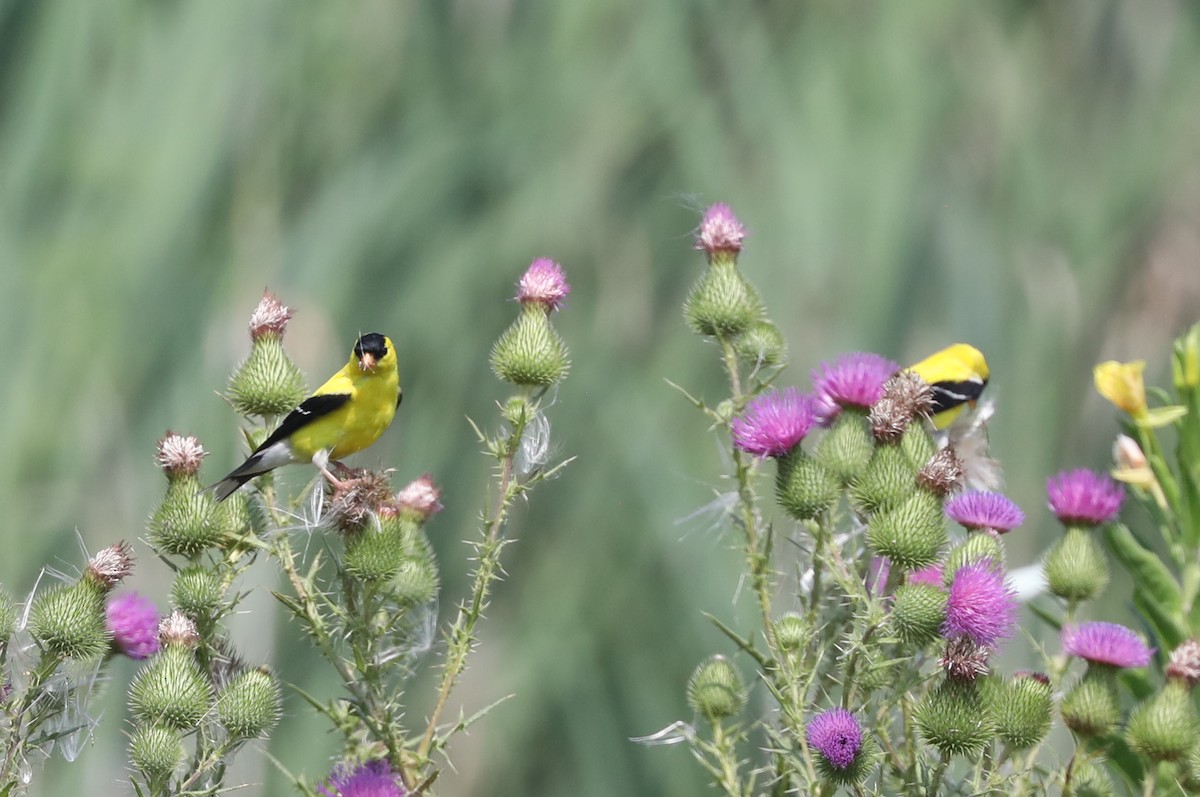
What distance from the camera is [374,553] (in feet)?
3.54

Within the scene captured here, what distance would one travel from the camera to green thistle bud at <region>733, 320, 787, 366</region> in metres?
1.36

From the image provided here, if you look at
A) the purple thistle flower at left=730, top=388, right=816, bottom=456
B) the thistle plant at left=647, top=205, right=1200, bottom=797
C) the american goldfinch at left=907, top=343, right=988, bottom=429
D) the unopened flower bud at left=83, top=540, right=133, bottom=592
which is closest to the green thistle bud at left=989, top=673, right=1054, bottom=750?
the thistle plant at left=647, top=205, right=1200, bottom=797

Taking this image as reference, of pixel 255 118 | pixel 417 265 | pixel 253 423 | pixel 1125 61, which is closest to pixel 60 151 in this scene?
pixel 255 118

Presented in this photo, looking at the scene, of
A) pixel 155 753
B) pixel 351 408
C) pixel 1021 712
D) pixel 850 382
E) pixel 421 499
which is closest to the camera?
pixel 155 753

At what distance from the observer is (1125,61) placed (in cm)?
469

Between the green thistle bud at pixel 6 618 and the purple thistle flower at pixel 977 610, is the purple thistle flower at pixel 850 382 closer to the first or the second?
the purple thistle flower at pixel 977 610

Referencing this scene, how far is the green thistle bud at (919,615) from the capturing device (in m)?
1.08

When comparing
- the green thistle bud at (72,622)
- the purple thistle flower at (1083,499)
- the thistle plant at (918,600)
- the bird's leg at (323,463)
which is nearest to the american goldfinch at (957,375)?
the thistle plant at (918,600)

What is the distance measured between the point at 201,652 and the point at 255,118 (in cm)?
302

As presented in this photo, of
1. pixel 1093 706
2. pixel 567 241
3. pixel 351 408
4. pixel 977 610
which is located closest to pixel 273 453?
pixel 351 408

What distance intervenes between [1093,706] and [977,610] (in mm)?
231

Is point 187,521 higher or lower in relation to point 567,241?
higher

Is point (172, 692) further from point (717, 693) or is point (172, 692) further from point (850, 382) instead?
point (850, 382)

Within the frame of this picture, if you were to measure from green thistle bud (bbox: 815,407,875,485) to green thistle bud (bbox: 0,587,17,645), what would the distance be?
2.17 feet
